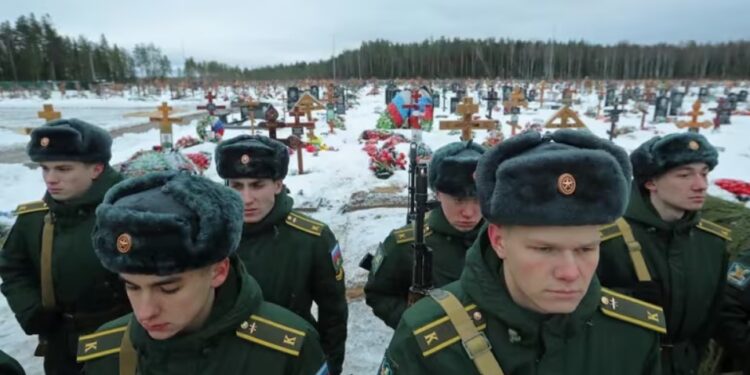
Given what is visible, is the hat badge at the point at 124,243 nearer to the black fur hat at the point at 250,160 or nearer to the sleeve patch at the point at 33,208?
the black fur hat at the point at 250,160

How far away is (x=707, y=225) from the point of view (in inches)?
106

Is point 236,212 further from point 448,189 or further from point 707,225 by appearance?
point 707,225

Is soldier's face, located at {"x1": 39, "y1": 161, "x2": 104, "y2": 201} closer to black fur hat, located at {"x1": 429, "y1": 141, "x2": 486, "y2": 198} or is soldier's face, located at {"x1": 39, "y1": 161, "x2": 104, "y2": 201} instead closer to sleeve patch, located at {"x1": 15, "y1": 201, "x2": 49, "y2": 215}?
sleeve patch, located at {"x1": 15, "y1": 201, "x2": 49, "y2": 215}

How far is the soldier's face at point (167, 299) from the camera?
4.95ft

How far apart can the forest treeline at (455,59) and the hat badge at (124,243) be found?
183 ft

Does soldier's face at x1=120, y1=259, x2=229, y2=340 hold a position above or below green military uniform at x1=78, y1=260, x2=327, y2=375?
above

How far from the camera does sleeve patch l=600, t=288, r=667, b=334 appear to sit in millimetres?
1643

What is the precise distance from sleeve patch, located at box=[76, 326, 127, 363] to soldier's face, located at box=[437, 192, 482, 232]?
1.81 meters

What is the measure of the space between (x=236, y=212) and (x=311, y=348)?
67cm

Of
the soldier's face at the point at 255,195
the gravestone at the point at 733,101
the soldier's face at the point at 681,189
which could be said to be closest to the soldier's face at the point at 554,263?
the soldier's face at the point at 681,189

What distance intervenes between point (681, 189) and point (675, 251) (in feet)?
1.30

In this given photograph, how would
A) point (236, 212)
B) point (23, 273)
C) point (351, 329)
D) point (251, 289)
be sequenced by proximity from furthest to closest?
point (351, 329) → point (23, 273) → point (251, 289) → point (236, 212)

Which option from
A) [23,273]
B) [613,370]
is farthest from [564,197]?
→ [23,273]

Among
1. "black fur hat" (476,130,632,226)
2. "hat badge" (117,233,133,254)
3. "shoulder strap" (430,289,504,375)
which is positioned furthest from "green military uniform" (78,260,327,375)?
"black fur hat" (476,130,632,226)
